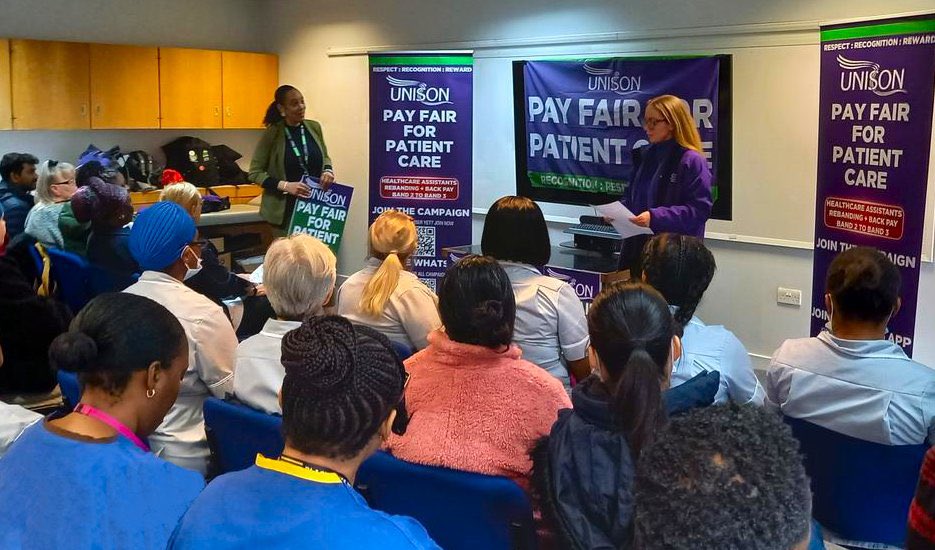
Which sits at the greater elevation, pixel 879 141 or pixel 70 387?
pixel 879 141

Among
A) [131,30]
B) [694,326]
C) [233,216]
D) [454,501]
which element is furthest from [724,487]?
[131,30]

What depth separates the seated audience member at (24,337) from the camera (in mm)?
3467

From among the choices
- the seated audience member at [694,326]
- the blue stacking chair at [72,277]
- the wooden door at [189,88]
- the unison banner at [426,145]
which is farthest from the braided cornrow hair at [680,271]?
the wooden door at [189,88]

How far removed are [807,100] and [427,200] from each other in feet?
7.94

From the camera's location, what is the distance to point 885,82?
3.71 metres

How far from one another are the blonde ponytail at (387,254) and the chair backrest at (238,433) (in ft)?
2.76

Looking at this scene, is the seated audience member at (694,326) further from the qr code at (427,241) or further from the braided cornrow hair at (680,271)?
the qr code at (427,241)

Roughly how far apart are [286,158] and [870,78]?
388cm

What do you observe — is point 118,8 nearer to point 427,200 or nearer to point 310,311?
point 427,200

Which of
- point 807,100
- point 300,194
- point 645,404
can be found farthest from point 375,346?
point 300,194

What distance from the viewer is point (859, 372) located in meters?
2.19

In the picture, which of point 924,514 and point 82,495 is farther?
point 82,495

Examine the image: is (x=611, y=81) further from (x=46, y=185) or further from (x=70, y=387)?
(x=70, y=387)

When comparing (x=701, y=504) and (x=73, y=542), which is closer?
(x=701, y=504)
